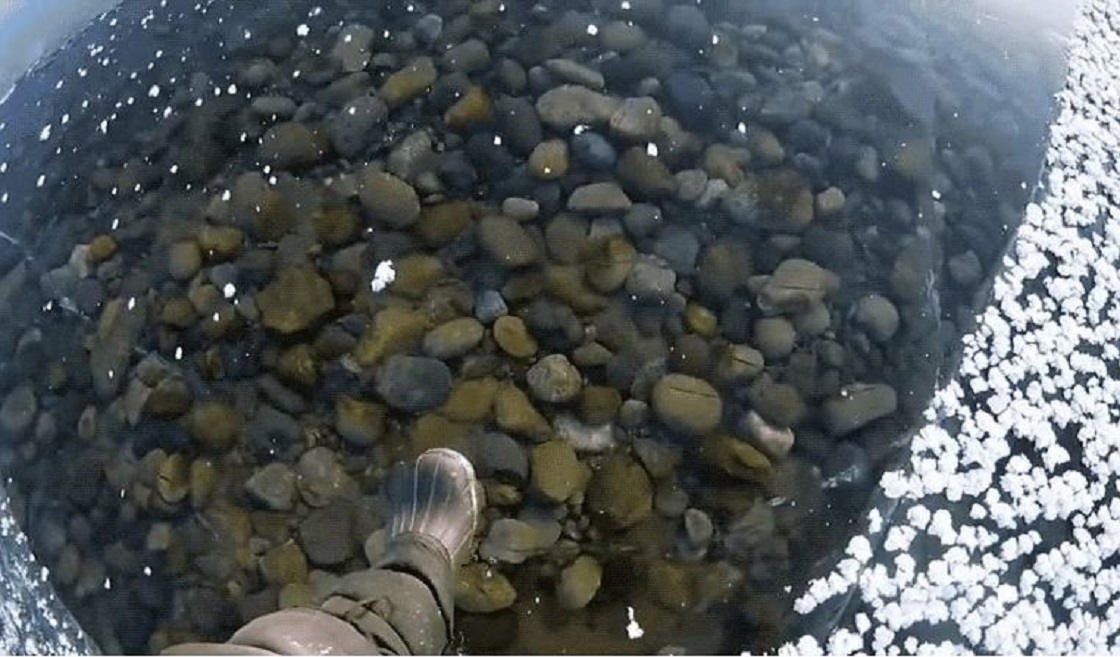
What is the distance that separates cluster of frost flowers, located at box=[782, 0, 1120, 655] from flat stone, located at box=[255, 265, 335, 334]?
18cm

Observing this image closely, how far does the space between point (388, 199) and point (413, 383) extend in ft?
0.21

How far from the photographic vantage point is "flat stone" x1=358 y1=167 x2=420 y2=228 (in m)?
0.41

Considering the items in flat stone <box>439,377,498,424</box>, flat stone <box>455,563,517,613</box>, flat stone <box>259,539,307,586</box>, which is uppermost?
flat stone <box>439,377,498,424</box>

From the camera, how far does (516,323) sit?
0.39m

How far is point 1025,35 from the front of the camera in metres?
0.50

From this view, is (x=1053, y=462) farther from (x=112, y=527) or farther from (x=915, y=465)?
(x=112, y=527)

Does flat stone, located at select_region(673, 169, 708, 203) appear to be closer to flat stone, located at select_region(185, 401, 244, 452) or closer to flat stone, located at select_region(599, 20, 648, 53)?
flat stone, located at select_region(599, 20, 648, 53)

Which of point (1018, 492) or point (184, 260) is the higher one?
point (184, 260)

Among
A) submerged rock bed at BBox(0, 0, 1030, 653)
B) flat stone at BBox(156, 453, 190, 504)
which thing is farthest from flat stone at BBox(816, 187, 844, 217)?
flat stone at BBox(156, 453, 190, 504)

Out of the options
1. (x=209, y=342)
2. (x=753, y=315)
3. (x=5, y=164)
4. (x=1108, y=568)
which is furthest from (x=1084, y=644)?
(x=5, y=164)

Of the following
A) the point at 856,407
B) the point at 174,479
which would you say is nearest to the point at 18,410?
the point at 174,479

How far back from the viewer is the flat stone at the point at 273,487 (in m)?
0.40

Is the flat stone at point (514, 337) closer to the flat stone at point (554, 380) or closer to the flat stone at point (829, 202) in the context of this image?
the flat stone at point (554, 380)

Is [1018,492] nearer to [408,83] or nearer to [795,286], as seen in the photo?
[795,286]
